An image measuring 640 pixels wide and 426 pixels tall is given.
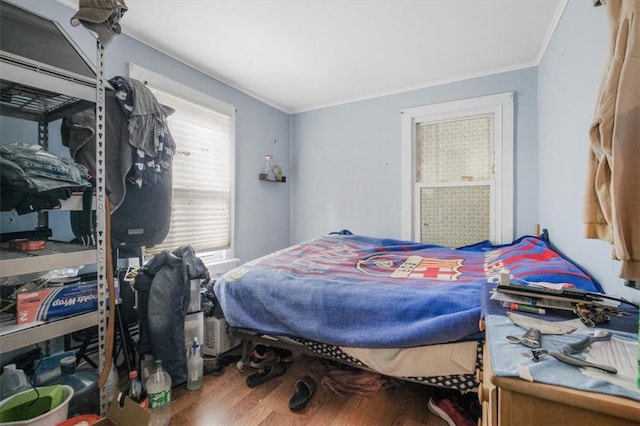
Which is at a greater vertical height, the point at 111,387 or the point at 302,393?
the point at 111,387

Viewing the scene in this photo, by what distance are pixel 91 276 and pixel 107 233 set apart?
399 mm

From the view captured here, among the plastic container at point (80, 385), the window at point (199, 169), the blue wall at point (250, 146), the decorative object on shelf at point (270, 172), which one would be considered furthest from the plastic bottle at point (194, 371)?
the decorative object on shelf at point (270, 172)

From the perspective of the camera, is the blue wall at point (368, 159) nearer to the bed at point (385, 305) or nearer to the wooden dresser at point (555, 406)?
the bed at point (385, 305)

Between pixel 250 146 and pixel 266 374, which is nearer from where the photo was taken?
pixel 266 374

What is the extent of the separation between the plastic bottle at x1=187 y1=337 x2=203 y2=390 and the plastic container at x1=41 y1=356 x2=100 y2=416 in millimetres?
423

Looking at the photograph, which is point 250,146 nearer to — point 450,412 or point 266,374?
point 266,374

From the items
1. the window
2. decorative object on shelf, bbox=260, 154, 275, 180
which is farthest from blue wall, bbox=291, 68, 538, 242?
the window

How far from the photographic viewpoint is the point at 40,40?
1.32 meters

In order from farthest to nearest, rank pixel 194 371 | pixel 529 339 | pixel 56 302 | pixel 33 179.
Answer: pixel 194 371
pixel 56 302
pixel 33 179
pixel 529 339

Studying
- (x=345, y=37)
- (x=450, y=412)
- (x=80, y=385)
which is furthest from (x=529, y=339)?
(x=345, y=37)

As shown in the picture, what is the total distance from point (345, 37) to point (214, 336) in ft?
7.78

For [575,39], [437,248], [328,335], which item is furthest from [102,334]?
[575,39]

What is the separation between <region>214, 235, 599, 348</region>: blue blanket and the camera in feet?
4.06

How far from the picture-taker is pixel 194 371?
1612 mm
